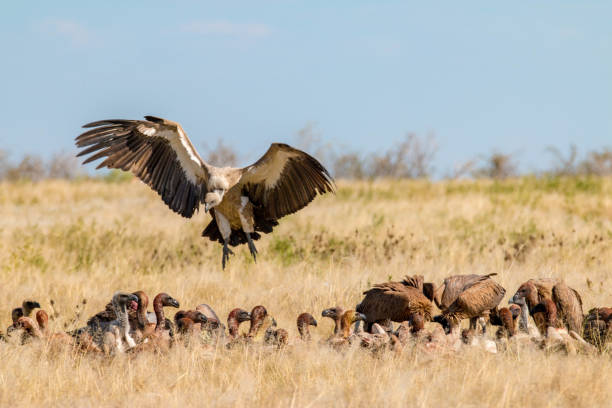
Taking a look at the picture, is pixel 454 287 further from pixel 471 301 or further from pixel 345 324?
pixel 345 324

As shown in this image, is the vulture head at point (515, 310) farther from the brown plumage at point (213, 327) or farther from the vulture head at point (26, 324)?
the vulture head at point (26, 324)

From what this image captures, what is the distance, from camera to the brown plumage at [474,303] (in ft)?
22.8

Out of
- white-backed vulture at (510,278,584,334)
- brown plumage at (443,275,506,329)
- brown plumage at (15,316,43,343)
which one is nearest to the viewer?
brown plumage at (15,316,43,343)

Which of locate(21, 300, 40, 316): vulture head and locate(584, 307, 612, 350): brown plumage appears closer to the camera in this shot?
locate(584, 307, 612, 350): brown plumage

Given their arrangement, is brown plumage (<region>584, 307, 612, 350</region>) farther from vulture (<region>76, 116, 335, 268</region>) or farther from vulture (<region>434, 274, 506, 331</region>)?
vulture (<region>76, 116, 335, 268</region>)

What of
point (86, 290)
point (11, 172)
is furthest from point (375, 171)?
point (86, 290)

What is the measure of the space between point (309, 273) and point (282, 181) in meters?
1.23

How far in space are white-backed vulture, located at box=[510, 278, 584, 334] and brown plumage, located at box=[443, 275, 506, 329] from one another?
11.1 inches

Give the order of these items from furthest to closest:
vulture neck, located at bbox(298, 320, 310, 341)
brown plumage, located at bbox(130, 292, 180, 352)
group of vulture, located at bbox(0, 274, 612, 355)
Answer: vulture neck, located at bbox(298, 320, 310, 341) < group of vulture, located at bbox(0, 274, 612, 355) < brown plumage, located at bbox(130, 292, 180, 352)

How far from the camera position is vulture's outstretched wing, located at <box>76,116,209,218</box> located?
863 cm

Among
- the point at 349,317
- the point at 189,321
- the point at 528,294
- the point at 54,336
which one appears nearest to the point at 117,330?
the point at 54,336

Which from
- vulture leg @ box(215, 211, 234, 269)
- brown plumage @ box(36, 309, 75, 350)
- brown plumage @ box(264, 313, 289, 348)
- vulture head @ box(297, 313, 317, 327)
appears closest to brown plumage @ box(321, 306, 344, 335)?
vulture head @ box(297, 313, 317, 327)

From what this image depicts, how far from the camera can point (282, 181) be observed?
875 centimetres

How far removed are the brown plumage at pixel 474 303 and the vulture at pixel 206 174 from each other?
6.51 ft
